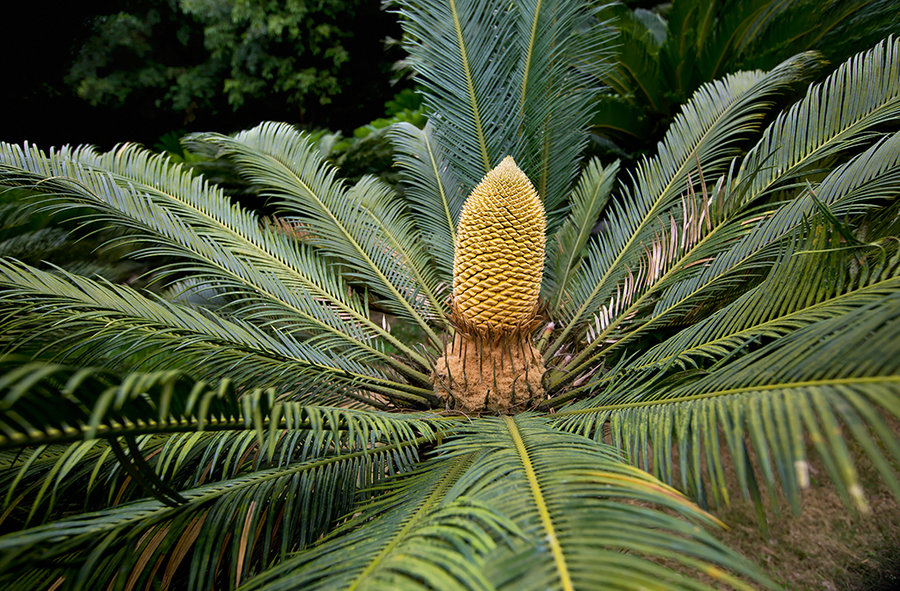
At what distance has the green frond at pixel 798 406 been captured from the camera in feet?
1.62

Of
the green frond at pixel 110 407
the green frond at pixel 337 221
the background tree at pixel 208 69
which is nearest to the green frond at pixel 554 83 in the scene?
the green frond at pixel 337 221

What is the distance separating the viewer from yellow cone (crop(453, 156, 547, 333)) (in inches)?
51.4

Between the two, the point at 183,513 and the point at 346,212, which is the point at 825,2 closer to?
the point at 346,212

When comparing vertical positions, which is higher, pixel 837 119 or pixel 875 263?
pixel 837 119

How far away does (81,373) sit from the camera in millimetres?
507

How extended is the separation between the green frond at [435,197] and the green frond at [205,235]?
0.41 metres

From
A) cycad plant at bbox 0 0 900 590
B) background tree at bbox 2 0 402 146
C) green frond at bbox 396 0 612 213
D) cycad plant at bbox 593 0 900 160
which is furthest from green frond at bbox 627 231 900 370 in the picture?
background tree at bbox 2 0 402 146

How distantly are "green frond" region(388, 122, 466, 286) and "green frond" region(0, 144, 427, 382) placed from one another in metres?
0.41

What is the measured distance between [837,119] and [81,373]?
5.91 feet

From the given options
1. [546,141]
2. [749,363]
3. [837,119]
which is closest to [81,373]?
[749,363]

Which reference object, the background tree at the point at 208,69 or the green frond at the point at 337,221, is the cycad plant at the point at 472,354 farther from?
the background tree at the point at 208,69

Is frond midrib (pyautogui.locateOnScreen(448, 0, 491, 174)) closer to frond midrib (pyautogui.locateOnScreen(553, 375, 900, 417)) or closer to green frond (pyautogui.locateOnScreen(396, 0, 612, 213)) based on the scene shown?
green frond (pyautogui.locateOnScreen(396, 0, 612, 213))

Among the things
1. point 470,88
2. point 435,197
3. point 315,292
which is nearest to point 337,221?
point 315,292

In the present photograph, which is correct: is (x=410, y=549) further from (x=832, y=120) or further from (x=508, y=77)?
(x=508, y=77)
